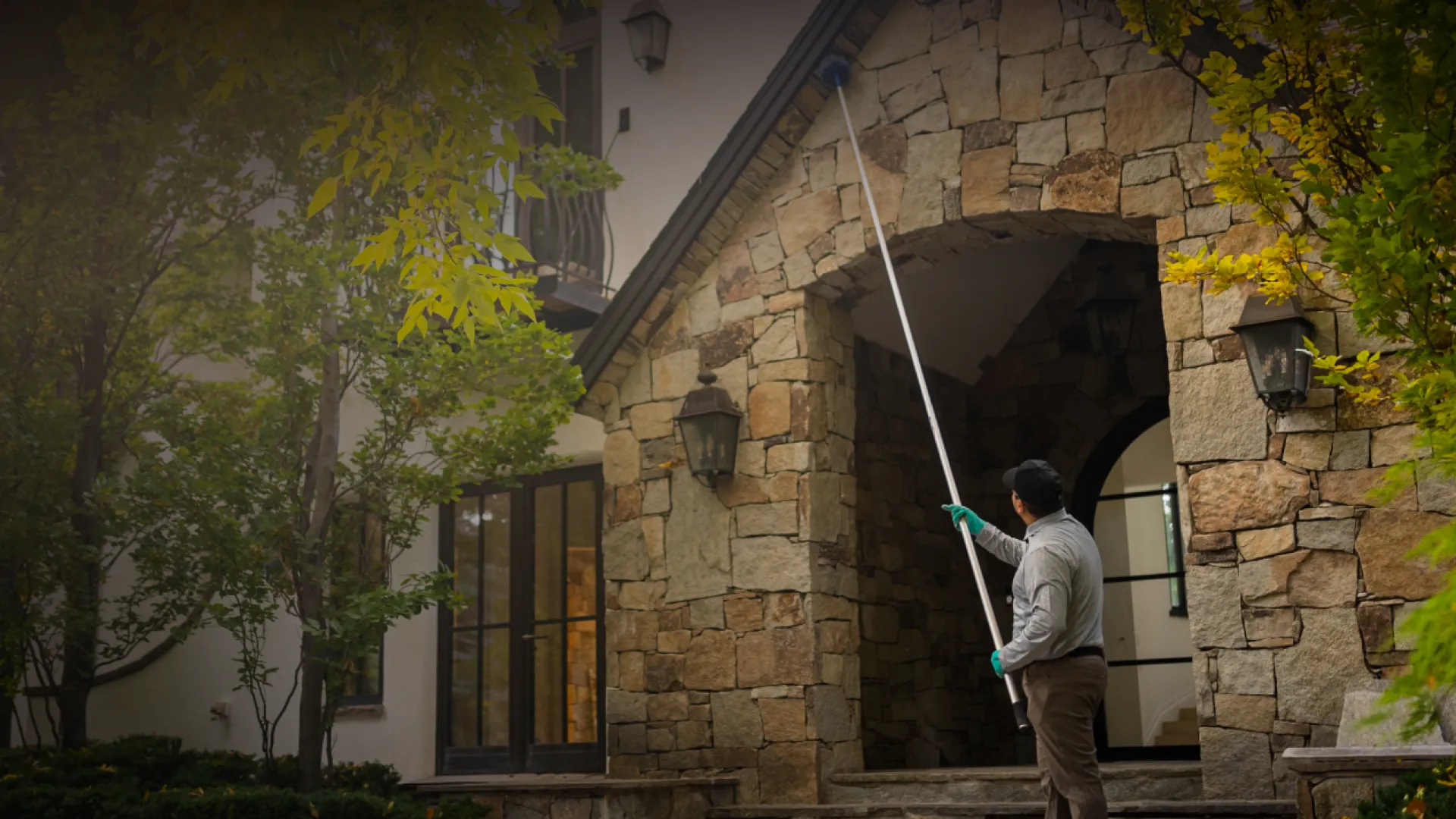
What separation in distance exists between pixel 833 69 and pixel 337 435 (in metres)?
3.08

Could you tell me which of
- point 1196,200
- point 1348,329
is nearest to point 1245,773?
point 1348,329

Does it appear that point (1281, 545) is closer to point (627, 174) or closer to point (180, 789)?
point (180, 789)

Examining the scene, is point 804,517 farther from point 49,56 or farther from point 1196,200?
point 49,56

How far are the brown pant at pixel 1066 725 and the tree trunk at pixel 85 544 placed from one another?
16.5ft

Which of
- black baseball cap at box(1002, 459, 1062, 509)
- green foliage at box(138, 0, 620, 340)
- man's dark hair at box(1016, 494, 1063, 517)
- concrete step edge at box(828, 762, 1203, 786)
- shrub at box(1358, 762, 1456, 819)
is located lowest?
concrete step edge at box(828, 762, 1203, 786)

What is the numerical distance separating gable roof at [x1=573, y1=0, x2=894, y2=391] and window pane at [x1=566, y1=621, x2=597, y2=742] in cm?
221

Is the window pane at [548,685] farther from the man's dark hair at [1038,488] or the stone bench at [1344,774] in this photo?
the stone bench at [1344,774]

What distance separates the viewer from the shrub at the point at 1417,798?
11.4 ft

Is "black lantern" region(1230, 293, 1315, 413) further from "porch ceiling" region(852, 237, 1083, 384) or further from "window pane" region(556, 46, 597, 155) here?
"window pane" region(556, 46, 597, 155)

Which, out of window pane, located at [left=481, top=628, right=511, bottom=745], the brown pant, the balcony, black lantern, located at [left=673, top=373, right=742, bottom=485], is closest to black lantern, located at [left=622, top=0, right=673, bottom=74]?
the balcony

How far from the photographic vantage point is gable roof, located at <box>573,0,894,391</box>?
20.6 ft

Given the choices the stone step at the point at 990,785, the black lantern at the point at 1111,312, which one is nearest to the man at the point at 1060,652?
the stone step at the point at 990,785

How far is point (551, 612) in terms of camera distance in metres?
8.69

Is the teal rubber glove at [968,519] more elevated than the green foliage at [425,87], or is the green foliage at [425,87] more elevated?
the green foliage at [425,87]
